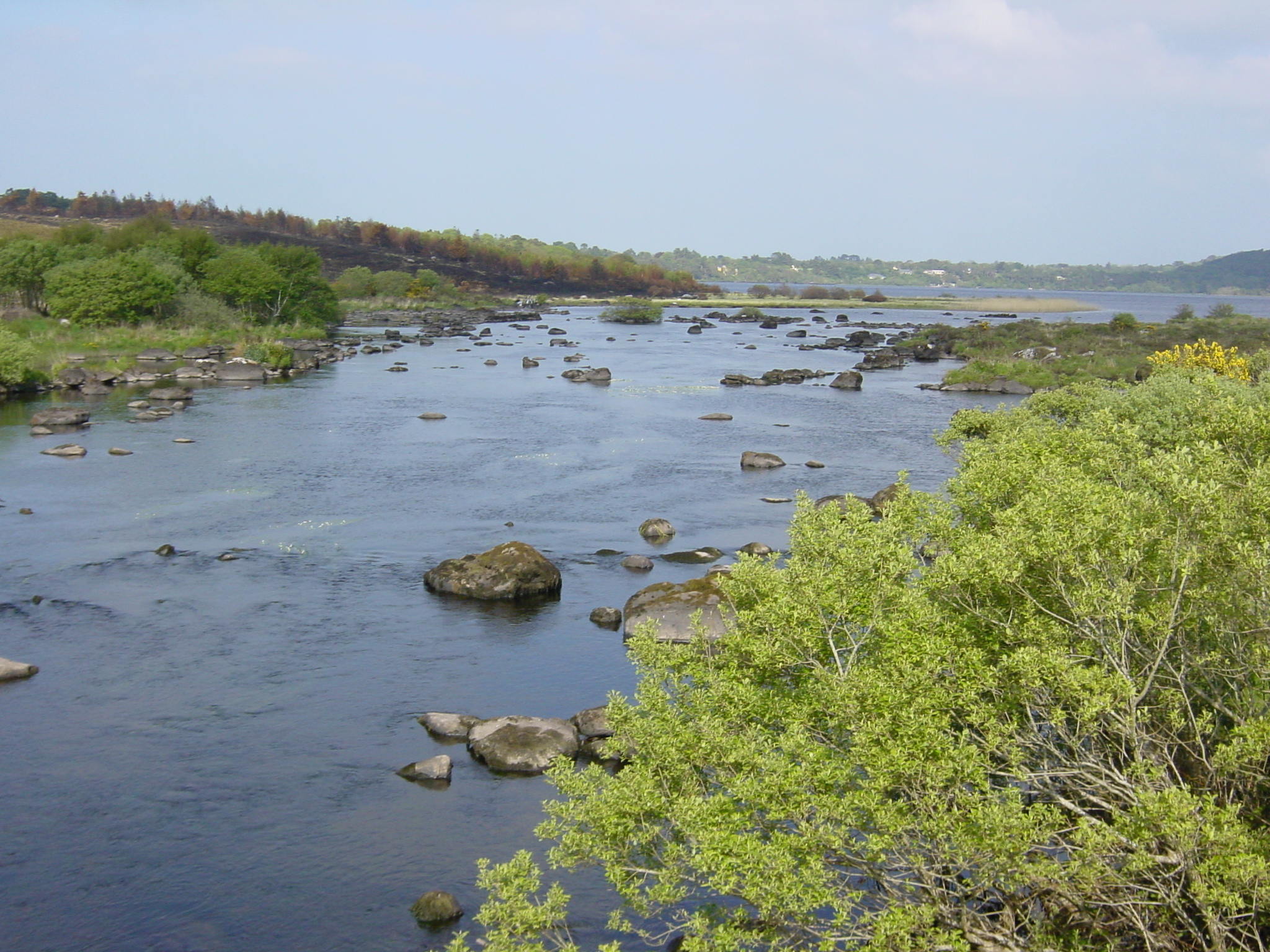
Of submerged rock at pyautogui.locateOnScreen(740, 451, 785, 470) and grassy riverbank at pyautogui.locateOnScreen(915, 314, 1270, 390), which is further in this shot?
grassy riverbank at pyautogui.locateOnScreen(915, 314, 1270, 390)

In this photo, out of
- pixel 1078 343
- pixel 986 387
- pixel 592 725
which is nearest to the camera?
pixel 592 725

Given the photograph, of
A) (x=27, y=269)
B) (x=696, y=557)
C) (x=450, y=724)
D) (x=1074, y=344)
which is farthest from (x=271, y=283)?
(x=450, y=724)

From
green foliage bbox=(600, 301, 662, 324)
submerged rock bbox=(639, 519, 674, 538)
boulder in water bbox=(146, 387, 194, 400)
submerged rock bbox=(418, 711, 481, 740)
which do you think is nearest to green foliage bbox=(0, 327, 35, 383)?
boulder in water bbox=(146, 387, 194, 400)

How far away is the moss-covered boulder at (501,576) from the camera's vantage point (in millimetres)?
38094

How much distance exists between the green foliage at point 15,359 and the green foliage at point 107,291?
2239cm

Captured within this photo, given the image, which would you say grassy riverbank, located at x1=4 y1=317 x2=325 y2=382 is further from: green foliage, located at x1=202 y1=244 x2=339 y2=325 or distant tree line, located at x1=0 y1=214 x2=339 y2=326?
green foliage, located at x1=202 y1=244 x2=339 y2=325

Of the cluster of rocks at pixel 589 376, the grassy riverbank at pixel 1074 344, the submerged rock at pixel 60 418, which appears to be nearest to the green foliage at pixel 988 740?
the submerged rock at pixel 60 418

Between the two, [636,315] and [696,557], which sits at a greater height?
[636,315]

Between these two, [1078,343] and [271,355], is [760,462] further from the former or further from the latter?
[1078,343]

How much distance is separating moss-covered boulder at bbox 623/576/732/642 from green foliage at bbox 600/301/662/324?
151 metres

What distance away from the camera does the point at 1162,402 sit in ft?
110

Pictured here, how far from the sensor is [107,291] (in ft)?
347

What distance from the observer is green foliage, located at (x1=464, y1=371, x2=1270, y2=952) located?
13531mm

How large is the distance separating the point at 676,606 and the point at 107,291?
90.7 meters
